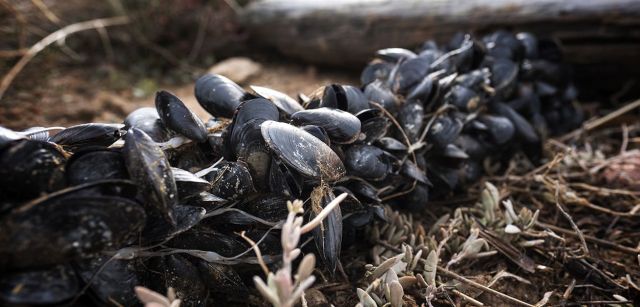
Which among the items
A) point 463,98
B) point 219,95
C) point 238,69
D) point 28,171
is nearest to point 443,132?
point 463,98

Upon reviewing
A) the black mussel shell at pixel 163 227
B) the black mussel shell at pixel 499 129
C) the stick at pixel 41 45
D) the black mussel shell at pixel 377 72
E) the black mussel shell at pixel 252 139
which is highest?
the stick at pixel 41 45

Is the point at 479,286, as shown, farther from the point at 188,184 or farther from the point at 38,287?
the point at 38,287

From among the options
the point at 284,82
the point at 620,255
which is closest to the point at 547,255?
the point at 620,255

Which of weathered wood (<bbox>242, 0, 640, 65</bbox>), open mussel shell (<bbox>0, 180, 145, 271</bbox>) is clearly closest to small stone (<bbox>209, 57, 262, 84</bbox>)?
weathered wood (<bbox>242, 0, 640, 65</bbox>)

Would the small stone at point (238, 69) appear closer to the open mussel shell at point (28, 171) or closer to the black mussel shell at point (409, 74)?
the black mussel shell at point (409, 74)

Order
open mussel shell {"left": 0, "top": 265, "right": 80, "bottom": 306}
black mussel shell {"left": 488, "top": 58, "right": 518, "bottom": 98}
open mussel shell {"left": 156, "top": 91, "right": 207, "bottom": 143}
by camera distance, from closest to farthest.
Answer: open mussel shell {"left": 0, "top": 265, "right": 80, "bottom": 306} < open mussel shell {"left": 156, "top": 91, "right": 207, "bottom": 143} < black mussel shell {"left": 488, "top": 58, "right": 518, "bottom": 98}

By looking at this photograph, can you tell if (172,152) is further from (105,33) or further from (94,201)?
(105,33)

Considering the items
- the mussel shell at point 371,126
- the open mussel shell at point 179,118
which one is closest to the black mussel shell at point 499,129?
the mussel shell at point 371,126

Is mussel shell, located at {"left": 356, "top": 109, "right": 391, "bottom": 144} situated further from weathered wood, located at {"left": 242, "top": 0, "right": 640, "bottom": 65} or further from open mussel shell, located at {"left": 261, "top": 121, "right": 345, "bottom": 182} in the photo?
weathered wood, located at {"left": 242, "top": 0, "right": 640, "bottom": 65}
